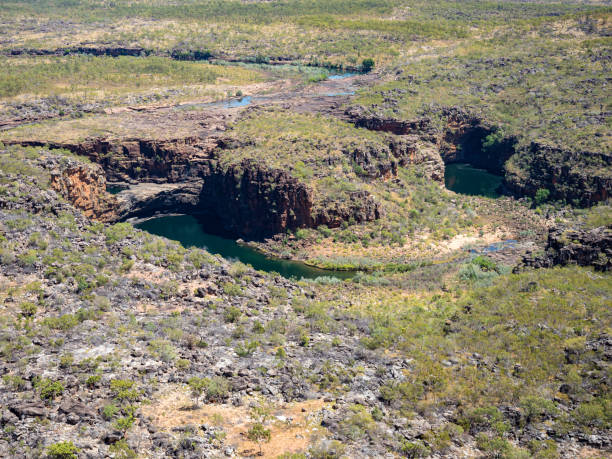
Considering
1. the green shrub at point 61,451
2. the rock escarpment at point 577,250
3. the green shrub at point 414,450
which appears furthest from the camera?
the rock escarpment at point 577,250

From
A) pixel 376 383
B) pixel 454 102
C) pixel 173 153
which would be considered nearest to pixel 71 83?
pixel 173 153

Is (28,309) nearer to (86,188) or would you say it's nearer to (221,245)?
(86,188)

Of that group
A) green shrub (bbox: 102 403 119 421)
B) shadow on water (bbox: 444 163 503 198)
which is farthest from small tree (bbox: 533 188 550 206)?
green shrub (bbox: 102 403 119 421)

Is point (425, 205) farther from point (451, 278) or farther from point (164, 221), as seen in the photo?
point (164, 221)

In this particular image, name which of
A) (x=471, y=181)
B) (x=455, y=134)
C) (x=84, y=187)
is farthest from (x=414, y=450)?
(x=455, y=134)

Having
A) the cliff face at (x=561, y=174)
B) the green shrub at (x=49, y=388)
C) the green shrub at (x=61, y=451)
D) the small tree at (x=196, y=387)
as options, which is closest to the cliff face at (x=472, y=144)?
the cliff face at (x=561, y=174)

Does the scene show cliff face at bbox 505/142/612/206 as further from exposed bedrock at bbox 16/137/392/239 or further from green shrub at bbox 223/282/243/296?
green shrub at bbox 223/282/243/296

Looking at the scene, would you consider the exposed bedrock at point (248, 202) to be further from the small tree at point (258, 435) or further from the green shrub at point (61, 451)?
the green shrub at point (61, 451)
